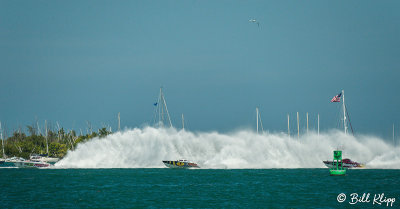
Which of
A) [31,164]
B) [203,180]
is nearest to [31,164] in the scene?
[31,164]

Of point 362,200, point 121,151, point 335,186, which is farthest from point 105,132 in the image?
point 362,200

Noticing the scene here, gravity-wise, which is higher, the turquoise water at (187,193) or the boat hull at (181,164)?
the boat hull at (181,164)

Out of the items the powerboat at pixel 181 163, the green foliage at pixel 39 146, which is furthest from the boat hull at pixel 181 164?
the green foliage at pixel 39 146

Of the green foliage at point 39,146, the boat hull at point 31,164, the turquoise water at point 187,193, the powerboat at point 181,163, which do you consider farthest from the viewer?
the green foliage at point 39,146

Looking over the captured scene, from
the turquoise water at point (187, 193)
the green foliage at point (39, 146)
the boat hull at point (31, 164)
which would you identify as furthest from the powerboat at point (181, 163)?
the green foliage at point (39, 146)

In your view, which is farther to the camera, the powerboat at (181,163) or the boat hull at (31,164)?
the boat hull at (31,164)

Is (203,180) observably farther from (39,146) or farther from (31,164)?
(39,146)

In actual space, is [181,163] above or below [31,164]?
above

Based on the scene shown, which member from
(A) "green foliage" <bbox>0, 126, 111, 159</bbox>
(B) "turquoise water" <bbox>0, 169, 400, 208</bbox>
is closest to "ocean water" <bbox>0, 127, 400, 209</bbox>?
(B) "turquoise water" <bbox>0, 169, 400, 208</bbox>

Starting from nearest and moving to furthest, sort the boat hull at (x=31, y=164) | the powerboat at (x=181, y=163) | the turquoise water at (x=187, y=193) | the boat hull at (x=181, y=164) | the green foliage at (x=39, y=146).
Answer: the turquoise water at (x=187, y=193), the powerboat at (x=181, y=163), the boat hull at (x=181, y=164), the boat hull at (x=31, y=164), the green foliage at (x=39, y=146)

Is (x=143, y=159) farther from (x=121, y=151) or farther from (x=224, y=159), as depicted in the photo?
(x=224, y=159)

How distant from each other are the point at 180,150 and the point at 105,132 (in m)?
62.9

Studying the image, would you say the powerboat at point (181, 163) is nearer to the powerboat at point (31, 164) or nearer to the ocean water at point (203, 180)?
the ocean water at point (203, 180)

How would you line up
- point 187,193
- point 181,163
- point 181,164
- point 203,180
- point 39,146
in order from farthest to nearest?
point 39,146 → point 181,164 → point 181,163 → point 203,180 → point 187,193
